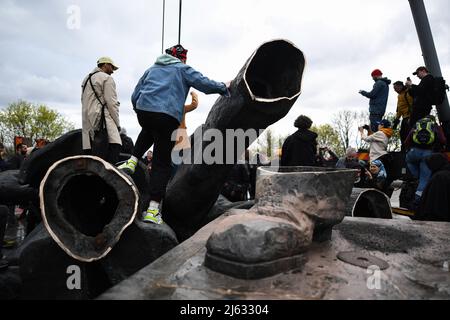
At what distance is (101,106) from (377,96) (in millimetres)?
6253

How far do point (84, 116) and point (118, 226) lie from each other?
1.95 metres

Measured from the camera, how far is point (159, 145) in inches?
120

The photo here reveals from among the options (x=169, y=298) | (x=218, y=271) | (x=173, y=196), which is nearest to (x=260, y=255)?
(x=218, y=271)

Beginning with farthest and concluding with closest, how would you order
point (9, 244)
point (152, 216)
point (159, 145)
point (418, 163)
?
point (418, 163), point (9, 244), point (159, 145), point (152, 216)

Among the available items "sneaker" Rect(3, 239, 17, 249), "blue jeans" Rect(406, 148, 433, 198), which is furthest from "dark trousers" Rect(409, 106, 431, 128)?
"sneaker" Rect(3, 239, 17, 249)

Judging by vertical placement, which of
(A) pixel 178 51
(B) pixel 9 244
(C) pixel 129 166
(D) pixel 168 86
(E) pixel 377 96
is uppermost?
(E) pixel 377 96

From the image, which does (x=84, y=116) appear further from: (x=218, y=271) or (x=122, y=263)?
(x=218, y=271)

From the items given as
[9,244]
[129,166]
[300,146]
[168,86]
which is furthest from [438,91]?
[9,244]

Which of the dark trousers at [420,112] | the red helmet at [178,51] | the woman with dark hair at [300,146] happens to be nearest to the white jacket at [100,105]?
the red helmet at [178,51]

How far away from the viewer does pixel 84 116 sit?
148 inches

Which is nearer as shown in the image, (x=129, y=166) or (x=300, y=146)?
(x=129, y=166)

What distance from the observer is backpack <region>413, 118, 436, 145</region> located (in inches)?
210

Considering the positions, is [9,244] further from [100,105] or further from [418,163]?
[418,163]

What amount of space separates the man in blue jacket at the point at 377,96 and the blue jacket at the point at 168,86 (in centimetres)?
587
